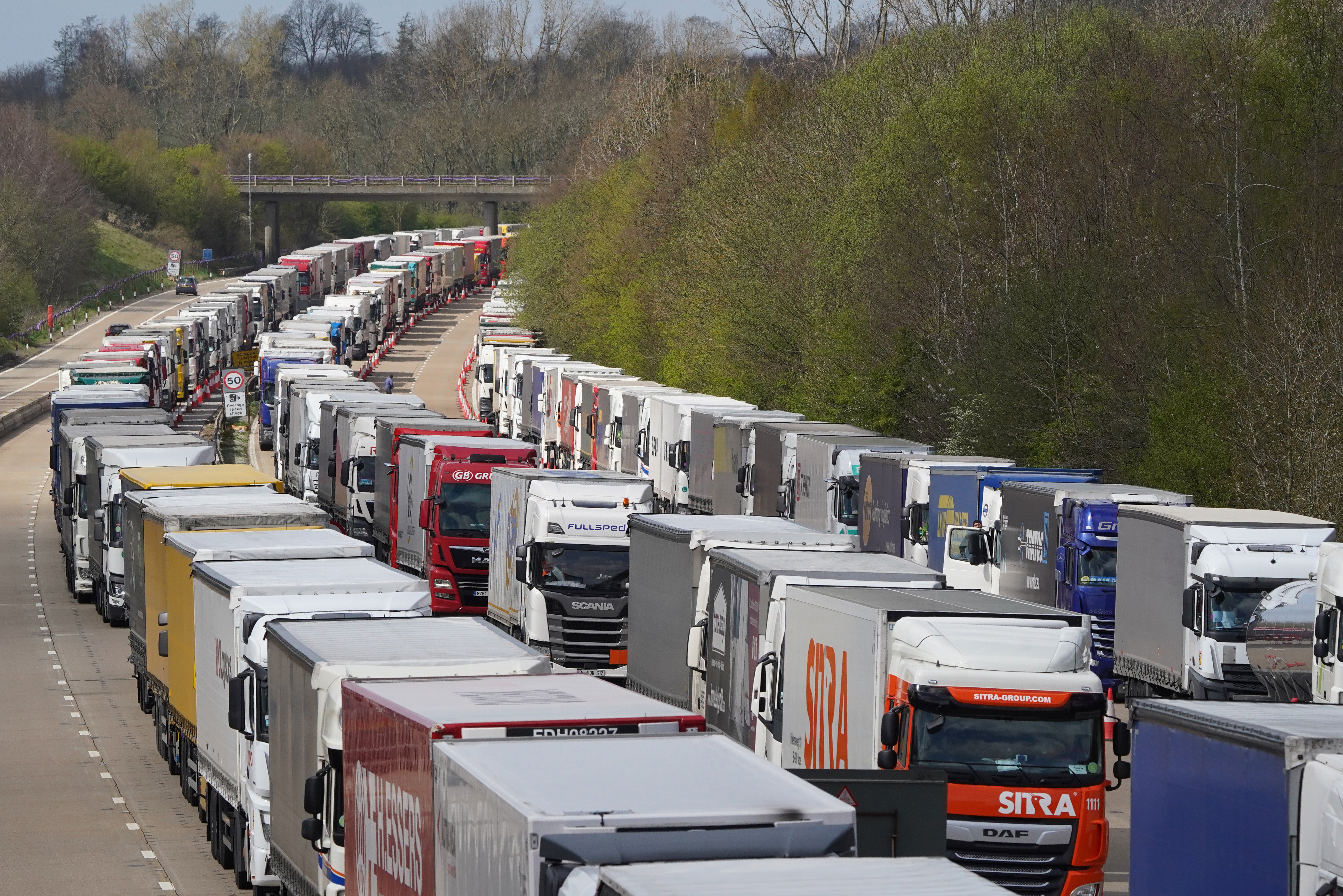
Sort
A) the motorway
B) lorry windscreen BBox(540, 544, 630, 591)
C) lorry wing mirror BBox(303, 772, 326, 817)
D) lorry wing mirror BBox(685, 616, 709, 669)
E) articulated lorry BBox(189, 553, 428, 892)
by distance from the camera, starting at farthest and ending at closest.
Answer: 1. lorry windscreen BBox(540, 544, 630, 591)
2. lorry wing mirror BBox(685, 616, 709, 669)
3. the motorway
4. articulated lorry BBox(189, 553, 428, 892)
5. lorry wing mirror BBox(303, 772, 326, 817)

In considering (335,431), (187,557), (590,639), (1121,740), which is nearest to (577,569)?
(590,639)

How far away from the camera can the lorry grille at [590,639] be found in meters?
26.0

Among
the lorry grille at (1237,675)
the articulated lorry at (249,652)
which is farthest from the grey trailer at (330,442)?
the lorry grille at (1237,675)

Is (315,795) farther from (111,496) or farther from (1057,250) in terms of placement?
(1057,250)

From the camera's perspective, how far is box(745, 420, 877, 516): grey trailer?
119ft

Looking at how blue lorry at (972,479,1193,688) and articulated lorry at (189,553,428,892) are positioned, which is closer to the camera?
articulated lorry at (189,553,428,892)

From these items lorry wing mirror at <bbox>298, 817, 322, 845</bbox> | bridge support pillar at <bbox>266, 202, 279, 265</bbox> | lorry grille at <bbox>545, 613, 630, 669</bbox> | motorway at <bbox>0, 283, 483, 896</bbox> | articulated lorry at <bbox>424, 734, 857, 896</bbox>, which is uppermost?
bridge support pillar at <bbox>266, 202, 279, 265</bbox>

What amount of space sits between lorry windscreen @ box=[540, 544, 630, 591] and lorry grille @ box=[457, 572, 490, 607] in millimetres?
5570

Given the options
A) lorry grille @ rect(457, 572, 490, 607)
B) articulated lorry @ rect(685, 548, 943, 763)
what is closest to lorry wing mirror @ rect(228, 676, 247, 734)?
articulated lorry @ rect(685, 548, 943, 763)

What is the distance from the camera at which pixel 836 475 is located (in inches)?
1321

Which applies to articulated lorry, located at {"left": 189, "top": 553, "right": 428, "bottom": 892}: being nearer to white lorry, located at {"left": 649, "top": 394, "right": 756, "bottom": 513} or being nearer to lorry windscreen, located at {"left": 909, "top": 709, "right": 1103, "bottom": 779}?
lorry windscreen, located at {"left": 909, "top": 709, "right": 1103, "bottom": 779}

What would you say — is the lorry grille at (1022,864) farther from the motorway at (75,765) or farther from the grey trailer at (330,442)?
the grey trailer at (330,442)

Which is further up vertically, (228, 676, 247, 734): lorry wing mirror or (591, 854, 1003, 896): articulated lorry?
(591, 854, 1003, 896): articulated lorry

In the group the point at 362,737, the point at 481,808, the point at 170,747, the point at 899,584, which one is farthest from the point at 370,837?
the point at 170,747
